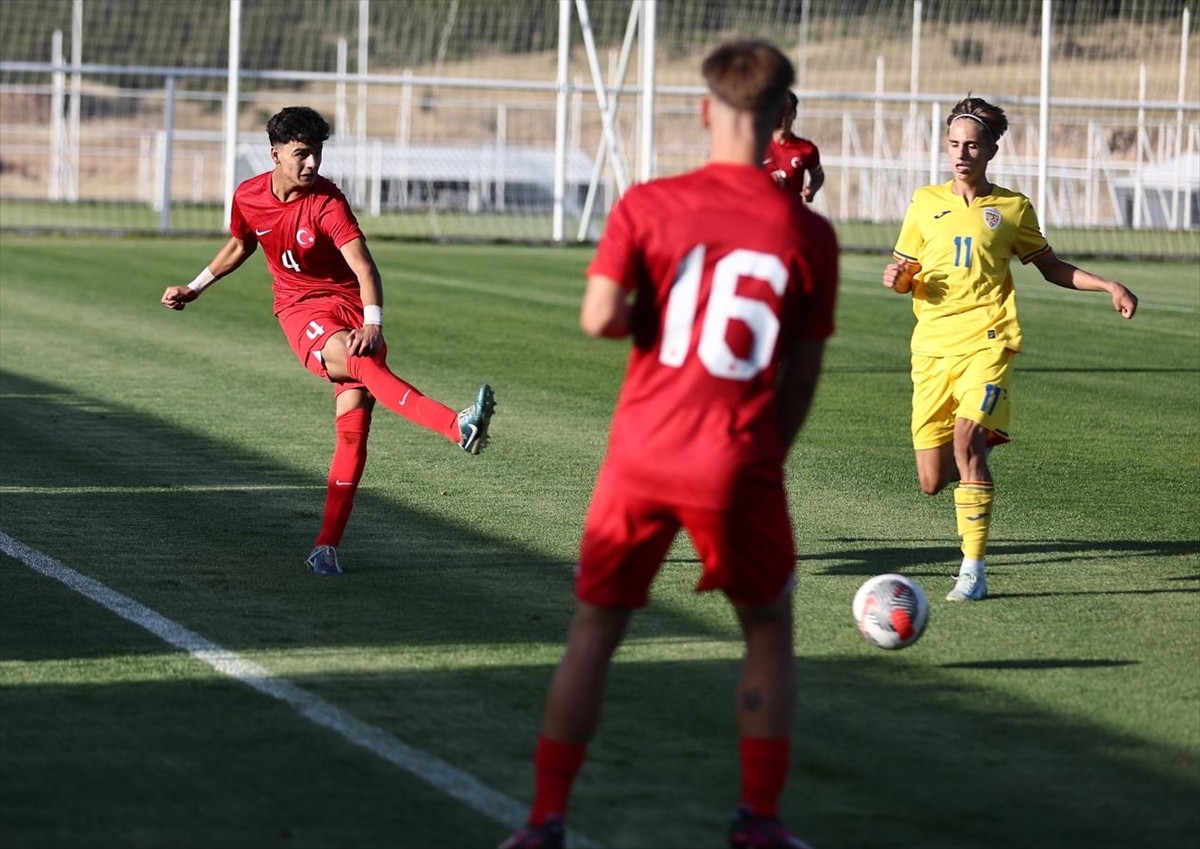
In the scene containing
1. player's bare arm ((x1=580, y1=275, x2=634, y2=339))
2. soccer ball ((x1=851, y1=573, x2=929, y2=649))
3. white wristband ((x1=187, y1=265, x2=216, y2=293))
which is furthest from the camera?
white wristband ((x1=187, y1=265, x2=216, y2=293))

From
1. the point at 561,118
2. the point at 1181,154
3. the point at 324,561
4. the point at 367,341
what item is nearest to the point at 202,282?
the point at 367,341

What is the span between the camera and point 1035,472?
10.9 metres

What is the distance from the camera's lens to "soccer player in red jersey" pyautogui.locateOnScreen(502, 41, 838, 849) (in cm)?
439

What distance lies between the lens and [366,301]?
775 cm

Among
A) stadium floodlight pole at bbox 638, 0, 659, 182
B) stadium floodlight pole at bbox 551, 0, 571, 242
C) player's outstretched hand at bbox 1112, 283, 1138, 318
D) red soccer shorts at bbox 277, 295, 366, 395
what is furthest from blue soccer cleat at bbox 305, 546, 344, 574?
stadium floodlight pole at bbox 551, 0, 571, 242

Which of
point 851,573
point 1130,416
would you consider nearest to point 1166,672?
point 851,573

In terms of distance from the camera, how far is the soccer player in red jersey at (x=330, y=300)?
776 cm

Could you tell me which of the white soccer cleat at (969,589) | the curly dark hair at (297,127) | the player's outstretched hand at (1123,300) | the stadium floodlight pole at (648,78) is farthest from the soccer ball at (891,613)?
the stadium floodlight pole at (648,78)

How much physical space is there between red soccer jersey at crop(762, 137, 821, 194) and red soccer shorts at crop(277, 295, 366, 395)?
3.00 meters

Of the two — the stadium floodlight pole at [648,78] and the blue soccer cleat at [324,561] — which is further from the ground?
the stadium floodlight pole at [648,78]

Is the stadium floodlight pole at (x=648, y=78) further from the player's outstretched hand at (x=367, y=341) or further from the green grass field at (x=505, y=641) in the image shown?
the player's outstretched hand at (x=367, y=341)

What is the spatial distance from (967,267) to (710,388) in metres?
3.79

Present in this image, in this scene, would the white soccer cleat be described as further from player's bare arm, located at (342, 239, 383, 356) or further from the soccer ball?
player's bare arm, located at (342, 239, 383, 356)

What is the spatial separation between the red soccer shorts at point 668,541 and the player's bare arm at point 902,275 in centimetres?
348
